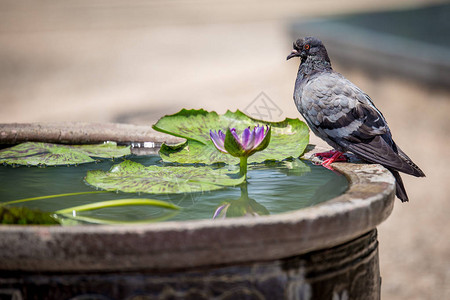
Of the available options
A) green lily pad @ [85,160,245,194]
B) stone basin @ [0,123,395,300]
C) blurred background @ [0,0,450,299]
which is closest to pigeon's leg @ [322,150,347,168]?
green lily pad @ [85,160,245,194]

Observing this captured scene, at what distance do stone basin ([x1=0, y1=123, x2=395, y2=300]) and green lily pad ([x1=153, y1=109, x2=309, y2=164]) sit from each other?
0.52 metres

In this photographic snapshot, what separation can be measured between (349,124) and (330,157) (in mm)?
103

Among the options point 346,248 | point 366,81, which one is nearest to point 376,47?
point 366,81

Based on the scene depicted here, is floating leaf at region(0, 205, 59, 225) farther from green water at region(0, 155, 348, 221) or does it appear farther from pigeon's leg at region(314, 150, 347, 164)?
pigeon's leg at region(314, 150, 347, 164)

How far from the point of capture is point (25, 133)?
1.63m

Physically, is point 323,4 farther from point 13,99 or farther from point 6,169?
point 6,169

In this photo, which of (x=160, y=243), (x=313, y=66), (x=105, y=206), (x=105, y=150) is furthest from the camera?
(x=313, y=66)

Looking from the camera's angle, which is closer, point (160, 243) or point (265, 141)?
point (160, 243)

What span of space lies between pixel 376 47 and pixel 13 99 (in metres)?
3.34

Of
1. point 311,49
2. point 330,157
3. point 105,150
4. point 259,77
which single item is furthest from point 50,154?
point 259,77

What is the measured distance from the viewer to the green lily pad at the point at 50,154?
1.45m

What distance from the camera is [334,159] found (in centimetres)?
144

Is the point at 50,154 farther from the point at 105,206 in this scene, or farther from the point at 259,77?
the point at 259,77

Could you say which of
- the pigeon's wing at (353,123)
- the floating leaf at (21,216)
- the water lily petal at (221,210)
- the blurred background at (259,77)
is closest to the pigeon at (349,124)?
the pigeon's wing at (353,123)
